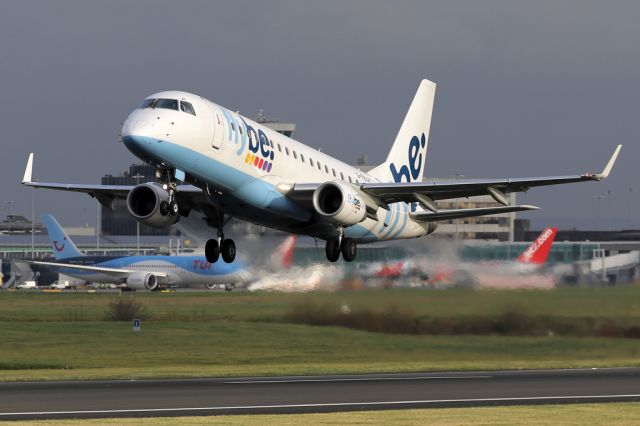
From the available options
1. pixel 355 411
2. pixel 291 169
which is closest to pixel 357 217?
pixel 291 169

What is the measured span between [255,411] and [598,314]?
2309 centimetres

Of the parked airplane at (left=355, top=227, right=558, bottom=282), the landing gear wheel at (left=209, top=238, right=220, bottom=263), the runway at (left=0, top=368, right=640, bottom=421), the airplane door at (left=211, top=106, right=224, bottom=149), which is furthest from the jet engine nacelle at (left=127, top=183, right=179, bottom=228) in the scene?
the parked airplane at (left=355, top=227, right=558, bottom=282)

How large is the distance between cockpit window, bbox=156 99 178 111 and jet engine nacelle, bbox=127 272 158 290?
85.4m

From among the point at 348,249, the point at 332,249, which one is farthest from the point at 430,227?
the point at 332,249

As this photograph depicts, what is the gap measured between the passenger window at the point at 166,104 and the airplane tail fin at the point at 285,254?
15314mm

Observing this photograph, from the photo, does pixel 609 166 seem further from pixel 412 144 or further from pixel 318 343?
pixel 318 343

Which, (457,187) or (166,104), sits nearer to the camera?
(166,104)

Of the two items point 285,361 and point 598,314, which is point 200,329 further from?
point 598,314

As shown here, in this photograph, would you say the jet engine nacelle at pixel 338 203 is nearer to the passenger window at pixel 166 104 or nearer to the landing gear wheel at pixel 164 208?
the landing gear wheel at pixel 164 208

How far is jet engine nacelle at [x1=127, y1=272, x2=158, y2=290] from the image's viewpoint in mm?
120875

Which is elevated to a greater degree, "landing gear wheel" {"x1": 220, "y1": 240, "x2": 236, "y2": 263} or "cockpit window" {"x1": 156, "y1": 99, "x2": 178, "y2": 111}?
"cockpit window" {"x1": 156, "y1": 99, "x2": 178, "y2": 111}

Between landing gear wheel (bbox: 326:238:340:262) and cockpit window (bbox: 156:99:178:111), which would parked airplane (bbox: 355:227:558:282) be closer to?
landing gear wheel (bbox: 326:238:340:262)

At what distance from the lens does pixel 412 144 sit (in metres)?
55.2

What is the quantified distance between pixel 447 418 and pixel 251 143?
12943mm
